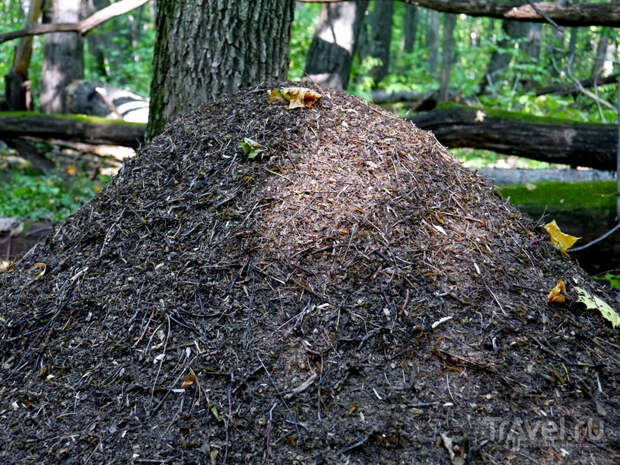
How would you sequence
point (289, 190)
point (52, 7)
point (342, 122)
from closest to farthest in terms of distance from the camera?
point (289, 190), point (342, 122), point (52, 7)

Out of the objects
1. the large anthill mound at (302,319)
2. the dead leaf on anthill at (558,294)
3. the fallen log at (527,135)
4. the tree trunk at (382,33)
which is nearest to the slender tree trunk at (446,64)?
the fallen log at (527,135)

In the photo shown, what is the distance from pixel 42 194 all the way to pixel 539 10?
6.33m

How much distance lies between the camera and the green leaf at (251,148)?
8.15 feet

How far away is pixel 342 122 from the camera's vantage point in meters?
2.64

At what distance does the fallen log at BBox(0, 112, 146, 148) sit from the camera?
21.6ft

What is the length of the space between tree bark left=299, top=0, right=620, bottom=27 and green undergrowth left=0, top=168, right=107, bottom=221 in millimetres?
4165

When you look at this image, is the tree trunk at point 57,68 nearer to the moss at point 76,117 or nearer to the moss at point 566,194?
the moss at point 76,117

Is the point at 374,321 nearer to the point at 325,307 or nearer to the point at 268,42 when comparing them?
the point at 325,307

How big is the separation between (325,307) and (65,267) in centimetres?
127

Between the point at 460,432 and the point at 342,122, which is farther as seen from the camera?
the point at 342,122

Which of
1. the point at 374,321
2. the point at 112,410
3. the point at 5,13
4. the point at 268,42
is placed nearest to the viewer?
the point at 112,410

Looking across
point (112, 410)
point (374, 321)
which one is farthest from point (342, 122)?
point (112, 410)

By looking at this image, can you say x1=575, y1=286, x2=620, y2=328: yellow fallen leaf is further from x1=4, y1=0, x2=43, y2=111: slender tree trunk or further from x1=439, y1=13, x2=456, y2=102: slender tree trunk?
x1=4, y1=0, x2=43, y2=111: slender tree trunk

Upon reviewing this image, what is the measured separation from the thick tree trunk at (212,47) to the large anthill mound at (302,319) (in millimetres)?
881
